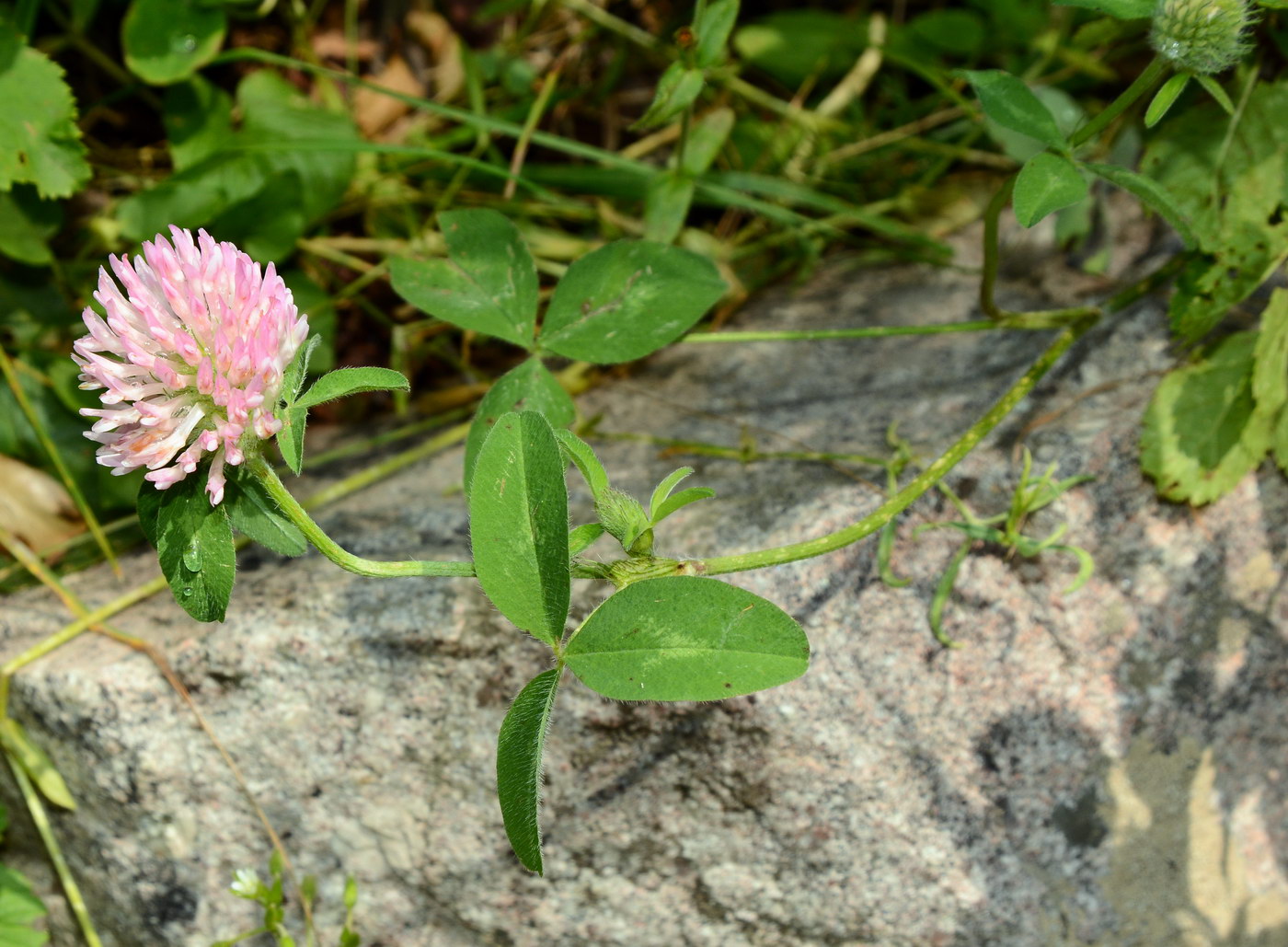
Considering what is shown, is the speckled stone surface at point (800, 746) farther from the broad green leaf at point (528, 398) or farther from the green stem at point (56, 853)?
Answer: the broad green leaf at point (528, 398)

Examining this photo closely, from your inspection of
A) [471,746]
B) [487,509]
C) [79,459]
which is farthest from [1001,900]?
[79,459]

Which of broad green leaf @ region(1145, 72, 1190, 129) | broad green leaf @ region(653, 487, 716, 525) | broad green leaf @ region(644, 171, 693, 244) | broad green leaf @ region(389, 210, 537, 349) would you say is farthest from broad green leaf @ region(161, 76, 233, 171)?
broad green leaf @ region(1145, 72, 1190, 129)

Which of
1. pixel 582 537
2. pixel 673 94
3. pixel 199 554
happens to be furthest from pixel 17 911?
pixel 673 94

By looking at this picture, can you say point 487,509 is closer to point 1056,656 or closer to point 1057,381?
point 1056,656

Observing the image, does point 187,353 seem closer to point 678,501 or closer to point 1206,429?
point 678,501

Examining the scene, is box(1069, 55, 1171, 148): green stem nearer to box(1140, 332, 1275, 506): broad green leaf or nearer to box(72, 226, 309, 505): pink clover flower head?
box(1140, 332, 1275, 506): broad green leaf
